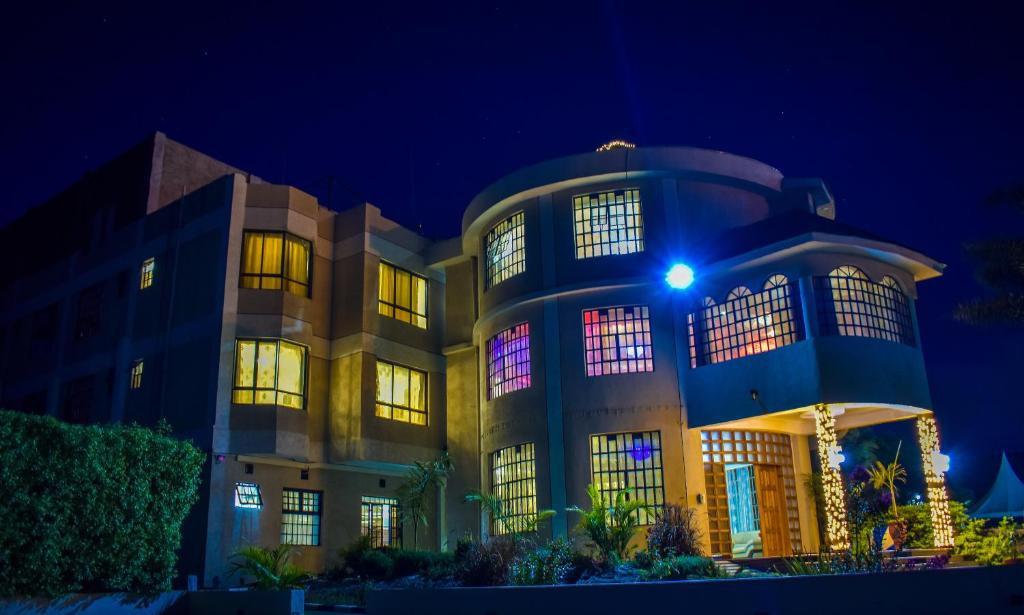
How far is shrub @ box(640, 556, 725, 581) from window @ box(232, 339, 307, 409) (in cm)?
1257

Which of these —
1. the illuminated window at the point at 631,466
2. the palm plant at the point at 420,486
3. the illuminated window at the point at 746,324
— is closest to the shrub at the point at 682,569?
the illuminated window at the point at 631,466

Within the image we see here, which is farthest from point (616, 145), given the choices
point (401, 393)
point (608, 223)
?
point (401, 393)

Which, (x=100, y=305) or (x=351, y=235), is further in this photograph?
(x=100, y=305)

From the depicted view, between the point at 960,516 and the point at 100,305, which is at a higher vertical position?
the point at 100,305

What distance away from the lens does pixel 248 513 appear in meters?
22.5

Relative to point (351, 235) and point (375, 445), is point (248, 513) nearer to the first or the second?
point (375, 445)

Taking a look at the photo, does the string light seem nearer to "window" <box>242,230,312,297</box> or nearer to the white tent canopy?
"window" <box>242,230,312,297</box>

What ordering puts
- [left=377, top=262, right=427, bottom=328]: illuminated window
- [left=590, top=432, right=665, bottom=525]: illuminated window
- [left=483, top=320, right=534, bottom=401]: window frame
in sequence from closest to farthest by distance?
1. [left=590, top=432, right=665, bottom=525]: illuminated window
2. [left=483, top=320, right=534, bottom=401]: window frame
3. [left=377, top=262, right=427, bottom=328]: illuminated window

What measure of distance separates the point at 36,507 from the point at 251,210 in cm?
1155

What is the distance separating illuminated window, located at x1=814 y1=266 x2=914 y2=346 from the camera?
64.5 ft

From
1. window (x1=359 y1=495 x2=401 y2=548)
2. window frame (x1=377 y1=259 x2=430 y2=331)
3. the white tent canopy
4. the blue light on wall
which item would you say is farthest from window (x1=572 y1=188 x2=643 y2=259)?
the white tent canopy

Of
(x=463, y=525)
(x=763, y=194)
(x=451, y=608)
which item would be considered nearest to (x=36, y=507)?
(x=451, y=608)

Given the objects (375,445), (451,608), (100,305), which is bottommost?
(451,608)

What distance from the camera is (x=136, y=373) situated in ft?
86.2
